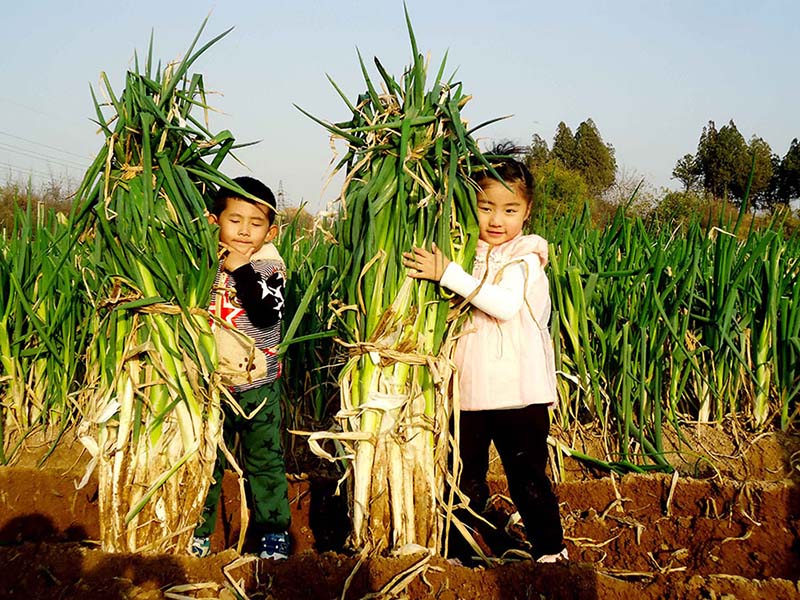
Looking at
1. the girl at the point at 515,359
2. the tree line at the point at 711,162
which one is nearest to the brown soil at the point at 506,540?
the girl at the point at 515,359

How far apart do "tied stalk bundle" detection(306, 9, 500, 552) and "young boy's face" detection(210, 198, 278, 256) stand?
38cm

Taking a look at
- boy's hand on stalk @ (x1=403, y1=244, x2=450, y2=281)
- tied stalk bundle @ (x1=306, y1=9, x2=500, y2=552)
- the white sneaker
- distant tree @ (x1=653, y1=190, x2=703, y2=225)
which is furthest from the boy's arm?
distant tree @ (x1=653, y1=190, x2=703, y2=225)

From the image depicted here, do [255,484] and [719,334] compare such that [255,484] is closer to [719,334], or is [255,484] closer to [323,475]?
[323,475]

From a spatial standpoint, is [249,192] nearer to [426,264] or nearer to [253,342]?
[253,342]

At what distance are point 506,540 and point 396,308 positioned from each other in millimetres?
1210

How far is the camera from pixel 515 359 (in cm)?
238

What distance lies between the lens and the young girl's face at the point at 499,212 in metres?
2.40

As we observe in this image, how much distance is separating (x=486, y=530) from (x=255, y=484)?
973 mm

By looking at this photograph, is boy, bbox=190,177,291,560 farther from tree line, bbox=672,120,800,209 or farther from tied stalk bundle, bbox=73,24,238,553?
tree line, bbox=672,120,800,209

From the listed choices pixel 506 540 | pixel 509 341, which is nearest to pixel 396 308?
pixel 509 341

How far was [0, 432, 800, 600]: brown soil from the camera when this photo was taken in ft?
6.24

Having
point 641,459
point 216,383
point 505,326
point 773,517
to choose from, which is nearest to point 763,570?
point 773,517

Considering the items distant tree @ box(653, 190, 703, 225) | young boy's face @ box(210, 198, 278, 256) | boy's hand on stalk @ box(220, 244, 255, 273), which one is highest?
distant tree @ box(653, 190, 703, 225)

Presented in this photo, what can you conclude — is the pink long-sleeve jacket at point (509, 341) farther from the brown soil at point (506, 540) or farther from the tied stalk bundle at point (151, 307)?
the tied stalk bundle at point (151, 307)
